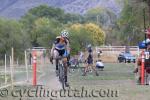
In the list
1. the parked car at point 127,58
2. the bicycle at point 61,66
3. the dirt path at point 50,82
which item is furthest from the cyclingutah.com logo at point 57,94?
the parked car at point 127,58

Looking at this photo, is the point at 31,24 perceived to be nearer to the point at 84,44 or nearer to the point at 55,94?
the point at 84,44

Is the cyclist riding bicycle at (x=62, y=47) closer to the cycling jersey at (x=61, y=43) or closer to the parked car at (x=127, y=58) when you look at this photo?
the cycling jersey at (x=61, y=43)

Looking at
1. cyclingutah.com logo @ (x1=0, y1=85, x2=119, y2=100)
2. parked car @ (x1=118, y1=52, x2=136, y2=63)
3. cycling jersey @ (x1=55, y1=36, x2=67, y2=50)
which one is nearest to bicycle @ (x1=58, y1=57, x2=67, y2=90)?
cycling jersey @ (x1=55, y1=36, x2=67, y2=50)

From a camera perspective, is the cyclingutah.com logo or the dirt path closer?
the cyclingutah.com logo

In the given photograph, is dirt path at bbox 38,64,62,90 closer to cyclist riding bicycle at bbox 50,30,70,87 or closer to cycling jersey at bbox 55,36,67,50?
cyclist riding bicycle at bbox 50,30,70,87

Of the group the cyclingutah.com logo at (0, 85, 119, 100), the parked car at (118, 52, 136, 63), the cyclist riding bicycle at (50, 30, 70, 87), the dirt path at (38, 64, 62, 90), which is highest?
the cyclist riding bicycle at (50, 30, 70, 87)

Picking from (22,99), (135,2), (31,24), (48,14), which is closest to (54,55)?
(22,99)

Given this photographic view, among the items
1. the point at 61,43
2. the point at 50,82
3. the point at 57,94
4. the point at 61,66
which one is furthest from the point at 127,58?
the point at 57,94

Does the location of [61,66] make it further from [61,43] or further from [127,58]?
[127,58]

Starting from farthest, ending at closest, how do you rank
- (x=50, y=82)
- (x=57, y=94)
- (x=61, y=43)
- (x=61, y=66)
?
(x=50, y=82), (x=61, y=43), (x=61, y=66), (x=57, y=94)

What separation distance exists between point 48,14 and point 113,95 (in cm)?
12573

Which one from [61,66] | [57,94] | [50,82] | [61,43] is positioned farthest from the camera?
[50,82]

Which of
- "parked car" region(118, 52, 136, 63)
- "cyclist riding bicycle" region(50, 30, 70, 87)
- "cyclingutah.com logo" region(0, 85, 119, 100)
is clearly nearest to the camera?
"cyclingutah.com logo" region(0, 85, 119, 100)

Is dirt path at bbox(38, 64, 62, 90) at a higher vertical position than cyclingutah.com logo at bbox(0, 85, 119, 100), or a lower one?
lower
